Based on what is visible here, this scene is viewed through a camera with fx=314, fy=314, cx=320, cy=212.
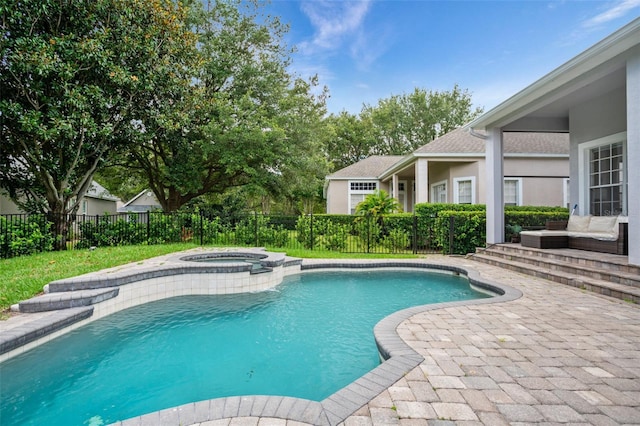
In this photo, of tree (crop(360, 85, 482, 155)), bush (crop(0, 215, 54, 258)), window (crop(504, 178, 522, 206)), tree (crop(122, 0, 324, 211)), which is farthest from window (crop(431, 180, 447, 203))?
tree (crop(360, 85, 482, 155))

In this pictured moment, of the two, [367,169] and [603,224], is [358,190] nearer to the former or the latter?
[367,169]

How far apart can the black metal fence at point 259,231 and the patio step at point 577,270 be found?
3177mm

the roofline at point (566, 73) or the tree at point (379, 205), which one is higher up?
the roofline at point (566, 73)

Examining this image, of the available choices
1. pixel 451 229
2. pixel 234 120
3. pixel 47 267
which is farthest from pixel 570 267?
pixel 234 120

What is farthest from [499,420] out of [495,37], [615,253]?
[495,37]

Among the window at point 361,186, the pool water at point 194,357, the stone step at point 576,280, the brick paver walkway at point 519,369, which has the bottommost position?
the pool water at point 194,357

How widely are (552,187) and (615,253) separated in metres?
7.70

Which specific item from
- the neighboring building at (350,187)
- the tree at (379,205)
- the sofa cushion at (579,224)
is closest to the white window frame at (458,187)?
the tree at (379,205)

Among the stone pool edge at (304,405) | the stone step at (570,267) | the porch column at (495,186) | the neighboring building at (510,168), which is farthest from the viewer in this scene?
the neighboring building at (510,168)

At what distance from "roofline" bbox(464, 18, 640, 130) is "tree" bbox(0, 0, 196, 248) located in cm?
1034

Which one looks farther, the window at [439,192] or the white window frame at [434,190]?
the window at [439,192]

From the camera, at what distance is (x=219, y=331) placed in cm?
467

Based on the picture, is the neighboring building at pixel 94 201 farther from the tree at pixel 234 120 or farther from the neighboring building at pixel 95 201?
the tree at pixel 234 120

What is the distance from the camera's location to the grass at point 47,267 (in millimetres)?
4961
